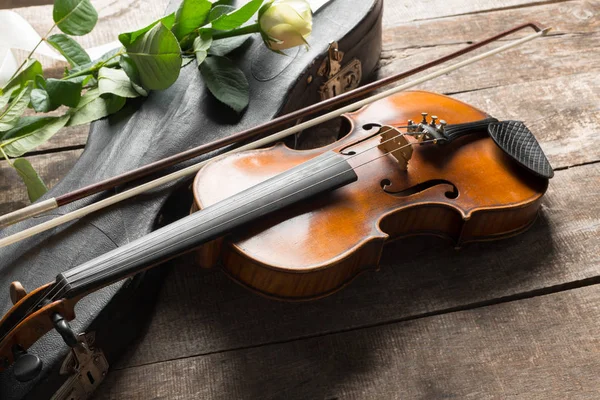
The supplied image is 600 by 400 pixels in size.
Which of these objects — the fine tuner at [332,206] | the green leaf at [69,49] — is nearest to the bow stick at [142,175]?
the fine tuner at [332,206]

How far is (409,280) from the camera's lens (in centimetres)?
133

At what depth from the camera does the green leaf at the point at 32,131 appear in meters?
1.28

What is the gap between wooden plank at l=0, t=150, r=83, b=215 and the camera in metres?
1.43

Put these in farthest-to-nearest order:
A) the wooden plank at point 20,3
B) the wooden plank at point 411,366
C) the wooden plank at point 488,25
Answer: the wooden plank at point 20,3
the wooden plank at point 488,25
the wooden plank at point 411,366

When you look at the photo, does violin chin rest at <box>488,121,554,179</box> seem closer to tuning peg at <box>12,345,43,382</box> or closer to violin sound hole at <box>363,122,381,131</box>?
violin sound hole at <box>363,122,381,131</box>

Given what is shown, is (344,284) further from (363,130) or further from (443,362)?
(363,130)

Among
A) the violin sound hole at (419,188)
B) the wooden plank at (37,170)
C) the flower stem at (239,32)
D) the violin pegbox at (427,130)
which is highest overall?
the flower stem at (239,32)

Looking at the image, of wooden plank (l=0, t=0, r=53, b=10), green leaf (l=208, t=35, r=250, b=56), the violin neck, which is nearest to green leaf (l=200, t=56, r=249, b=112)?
green leaf (l=208, t=35, r=250, b=56)

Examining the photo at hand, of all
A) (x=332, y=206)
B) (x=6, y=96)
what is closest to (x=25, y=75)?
(x=6, y=96)

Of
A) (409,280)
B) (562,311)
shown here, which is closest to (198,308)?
(409,280)

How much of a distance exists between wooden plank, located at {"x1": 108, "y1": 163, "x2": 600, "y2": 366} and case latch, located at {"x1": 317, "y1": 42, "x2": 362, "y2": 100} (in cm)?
39

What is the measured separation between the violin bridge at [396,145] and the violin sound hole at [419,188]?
42 millimetres

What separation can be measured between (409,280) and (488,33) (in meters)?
0.82

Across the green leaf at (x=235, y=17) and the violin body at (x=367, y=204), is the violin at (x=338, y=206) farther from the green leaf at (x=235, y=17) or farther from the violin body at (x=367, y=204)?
the green leaf at (x=235, y=17)
